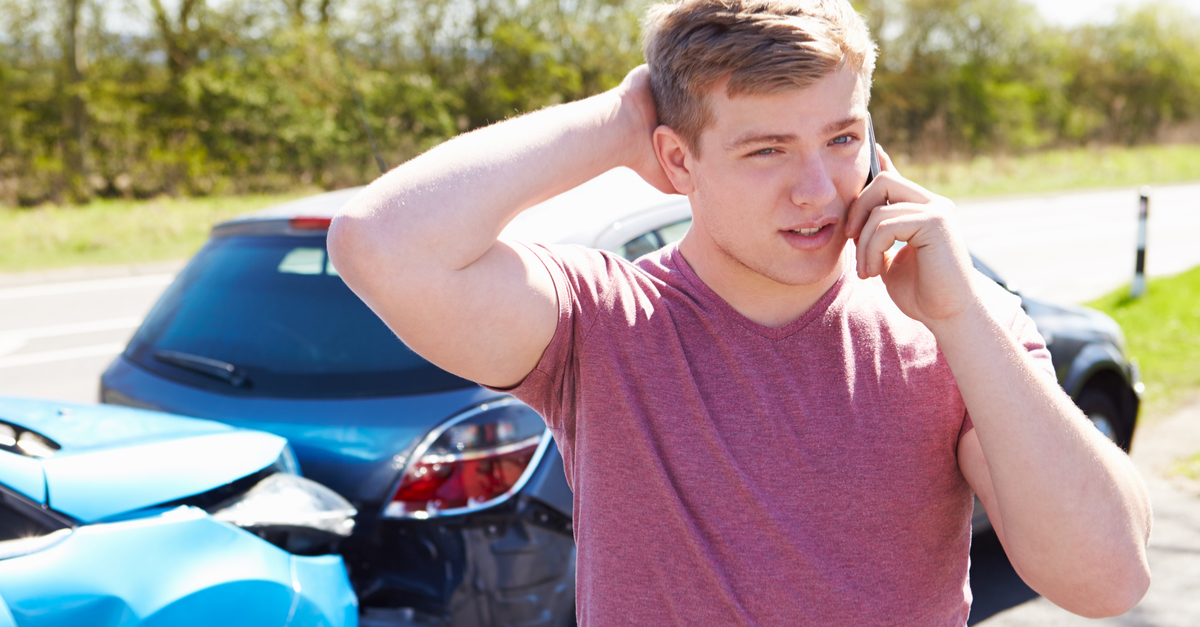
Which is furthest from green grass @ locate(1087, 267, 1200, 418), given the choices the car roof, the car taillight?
the car taillight

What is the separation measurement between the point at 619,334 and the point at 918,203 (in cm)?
51

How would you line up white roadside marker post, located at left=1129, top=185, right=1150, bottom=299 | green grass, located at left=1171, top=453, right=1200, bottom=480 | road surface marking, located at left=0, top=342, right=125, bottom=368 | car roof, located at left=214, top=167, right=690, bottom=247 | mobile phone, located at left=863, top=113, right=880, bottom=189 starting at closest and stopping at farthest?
mobile phone, located at left=863, top=113, right=880, bottom=189 < car roof, located at left=214, top=167, right=690, bottom=247 < green grass, located at left=1171, top=453, right=1200, bottom=480 < road surface marking, located at left=0, top=342, right=125, bottom=368 < white roadside marker post, located at left=1129, top=185, right=1150, bottom=299

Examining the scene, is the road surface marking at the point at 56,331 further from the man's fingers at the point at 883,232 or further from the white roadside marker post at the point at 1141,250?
the white roadside marker post at the point at 1141,250

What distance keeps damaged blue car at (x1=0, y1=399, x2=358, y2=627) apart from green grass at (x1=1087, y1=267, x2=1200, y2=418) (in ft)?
18.1

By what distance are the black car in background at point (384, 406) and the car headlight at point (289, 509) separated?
0.10 metres

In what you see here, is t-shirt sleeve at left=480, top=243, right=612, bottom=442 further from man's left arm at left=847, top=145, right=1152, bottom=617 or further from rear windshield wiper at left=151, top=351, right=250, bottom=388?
rear windshield wiper at left=151, top=351, right=250, bottom=388

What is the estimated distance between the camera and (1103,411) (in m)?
4.44

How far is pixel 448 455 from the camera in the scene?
2.51 m

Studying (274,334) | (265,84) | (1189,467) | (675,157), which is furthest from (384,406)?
(265,84)

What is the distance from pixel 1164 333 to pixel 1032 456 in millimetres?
7375

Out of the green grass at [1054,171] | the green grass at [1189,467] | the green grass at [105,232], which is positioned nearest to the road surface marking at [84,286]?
the green grass at [105,232]

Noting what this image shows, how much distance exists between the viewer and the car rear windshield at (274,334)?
2.72 meters

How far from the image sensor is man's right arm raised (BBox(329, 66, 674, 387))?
1.42 meters

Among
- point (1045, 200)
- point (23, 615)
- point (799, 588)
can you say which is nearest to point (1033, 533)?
point (799, 588)
